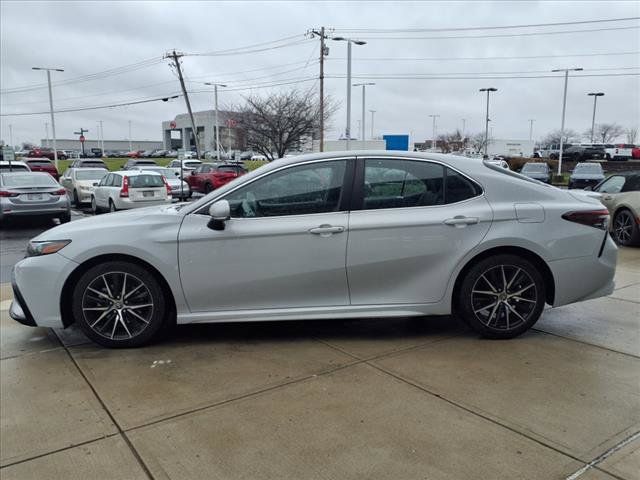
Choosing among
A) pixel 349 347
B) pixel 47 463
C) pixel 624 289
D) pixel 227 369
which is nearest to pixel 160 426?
pixel 47 463

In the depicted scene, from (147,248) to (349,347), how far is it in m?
1.84

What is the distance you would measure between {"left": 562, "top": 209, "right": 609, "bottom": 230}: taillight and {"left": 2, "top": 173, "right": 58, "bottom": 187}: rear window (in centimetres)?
1310

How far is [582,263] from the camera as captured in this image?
459cm

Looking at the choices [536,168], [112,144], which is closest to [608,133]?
[536,168]

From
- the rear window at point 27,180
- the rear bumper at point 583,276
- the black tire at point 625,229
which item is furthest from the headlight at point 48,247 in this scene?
the rear window at point 27,180

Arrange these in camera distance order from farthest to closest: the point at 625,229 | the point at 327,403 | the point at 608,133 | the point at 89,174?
the point at 608,133 < the point at 89,174 < the point at 625,229 < the point at 327,403

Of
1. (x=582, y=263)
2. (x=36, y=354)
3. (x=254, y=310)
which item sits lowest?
(x=36, y=354)

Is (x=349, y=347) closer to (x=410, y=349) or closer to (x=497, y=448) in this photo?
(x=410, y=349)

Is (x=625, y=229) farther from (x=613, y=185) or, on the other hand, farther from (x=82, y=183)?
(x=82, y=183)

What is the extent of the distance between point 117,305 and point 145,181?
1320 cm

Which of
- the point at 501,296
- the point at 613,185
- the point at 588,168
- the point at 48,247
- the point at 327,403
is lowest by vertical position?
the point at 327,403

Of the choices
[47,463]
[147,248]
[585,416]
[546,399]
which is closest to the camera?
[47,463]

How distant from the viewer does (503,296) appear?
14.9 ft

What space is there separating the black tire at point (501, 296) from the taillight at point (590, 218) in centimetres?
55
